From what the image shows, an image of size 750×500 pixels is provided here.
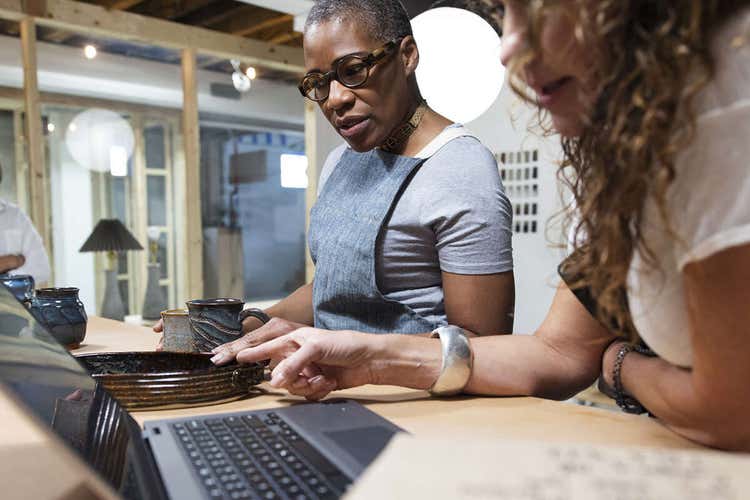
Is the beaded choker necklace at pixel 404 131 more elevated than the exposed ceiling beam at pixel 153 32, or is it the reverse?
the exposed ceiling beam at pixel 153 32

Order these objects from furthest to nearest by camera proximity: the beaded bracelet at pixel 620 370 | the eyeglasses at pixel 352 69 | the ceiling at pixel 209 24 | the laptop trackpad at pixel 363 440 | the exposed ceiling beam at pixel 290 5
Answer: the ceiling at pixel 209 24 < the exposed ceiling beam at pixel 290 5 < the eyeglasses at pixel 352 69 < the beaded bracelet at pixel 620 370 < the laptop trackpad at pixel 363 440

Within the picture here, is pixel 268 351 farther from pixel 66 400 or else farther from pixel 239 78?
pixel 239 78

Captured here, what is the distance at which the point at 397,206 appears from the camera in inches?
55.9

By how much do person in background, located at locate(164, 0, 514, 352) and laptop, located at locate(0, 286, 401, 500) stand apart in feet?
1.75

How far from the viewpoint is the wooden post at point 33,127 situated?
4.32 meters

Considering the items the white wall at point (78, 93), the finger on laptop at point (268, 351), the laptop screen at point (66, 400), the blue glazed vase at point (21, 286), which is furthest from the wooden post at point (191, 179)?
the laptop screen at point (66, 400)

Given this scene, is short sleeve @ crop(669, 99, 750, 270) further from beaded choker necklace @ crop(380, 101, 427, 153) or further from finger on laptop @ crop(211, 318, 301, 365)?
beaded choker necklace @ crop(380, 101, 427, 153)

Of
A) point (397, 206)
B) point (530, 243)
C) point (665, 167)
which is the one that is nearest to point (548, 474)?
point (665, 167)

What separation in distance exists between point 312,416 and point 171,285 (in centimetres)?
472

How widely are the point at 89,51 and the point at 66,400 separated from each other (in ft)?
15.5

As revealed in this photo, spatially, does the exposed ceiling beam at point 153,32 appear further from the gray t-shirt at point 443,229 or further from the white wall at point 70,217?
the gray t-shirt at point 443,229

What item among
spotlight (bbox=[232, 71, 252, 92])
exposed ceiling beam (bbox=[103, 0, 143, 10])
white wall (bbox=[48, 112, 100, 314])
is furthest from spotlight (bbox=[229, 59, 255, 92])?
white wall (bbox=[48, 112, 100, 314])

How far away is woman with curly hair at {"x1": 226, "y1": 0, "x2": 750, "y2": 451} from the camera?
1.84 feet

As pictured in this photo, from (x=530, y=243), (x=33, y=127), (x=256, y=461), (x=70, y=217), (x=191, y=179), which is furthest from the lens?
(x=191, y=179)
